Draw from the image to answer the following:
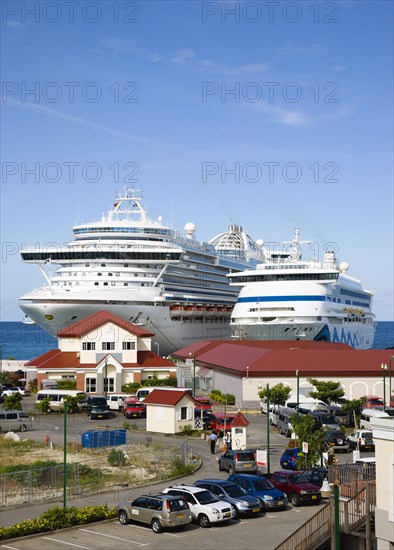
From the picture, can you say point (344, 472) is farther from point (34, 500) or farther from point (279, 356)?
point (279, 356)

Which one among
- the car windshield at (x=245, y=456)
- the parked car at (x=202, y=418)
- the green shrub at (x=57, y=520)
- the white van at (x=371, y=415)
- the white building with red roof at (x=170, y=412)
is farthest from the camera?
the parked car at (x=202, y=418)

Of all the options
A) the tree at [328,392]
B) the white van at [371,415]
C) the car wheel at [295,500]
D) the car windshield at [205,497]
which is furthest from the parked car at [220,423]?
the white van at [371,415]

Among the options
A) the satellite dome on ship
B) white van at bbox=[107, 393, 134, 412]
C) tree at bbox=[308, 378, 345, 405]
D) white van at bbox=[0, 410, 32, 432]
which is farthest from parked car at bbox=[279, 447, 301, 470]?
the satellite dome on ship

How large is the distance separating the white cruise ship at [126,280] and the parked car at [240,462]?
5208 centimetres

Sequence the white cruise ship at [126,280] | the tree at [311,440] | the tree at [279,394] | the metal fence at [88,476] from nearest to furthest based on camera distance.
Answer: the metal fence at [88,476] → the tree at [311,440] → the tree at [279,394] → the white cruise ship at [126,280]

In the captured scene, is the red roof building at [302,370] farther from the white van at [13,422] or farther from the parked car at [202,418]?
the white van at [13,422]

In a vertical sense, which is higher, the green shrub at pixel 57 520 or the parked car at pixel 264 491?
the parked car at pixel 264 491

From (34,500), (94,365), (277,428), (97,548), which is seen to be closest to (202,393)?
(94,365)

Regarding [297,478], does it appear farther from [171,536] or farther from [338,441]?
[338,441]

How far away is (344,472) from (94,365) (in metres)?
43.7

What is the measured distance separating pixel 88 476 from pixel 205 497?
786 centimetres

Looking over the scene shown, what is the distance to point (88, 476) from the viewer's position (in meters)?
30.7

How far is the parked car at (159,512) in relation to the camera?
22875mm

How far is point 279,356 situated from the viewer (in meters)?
56.7
